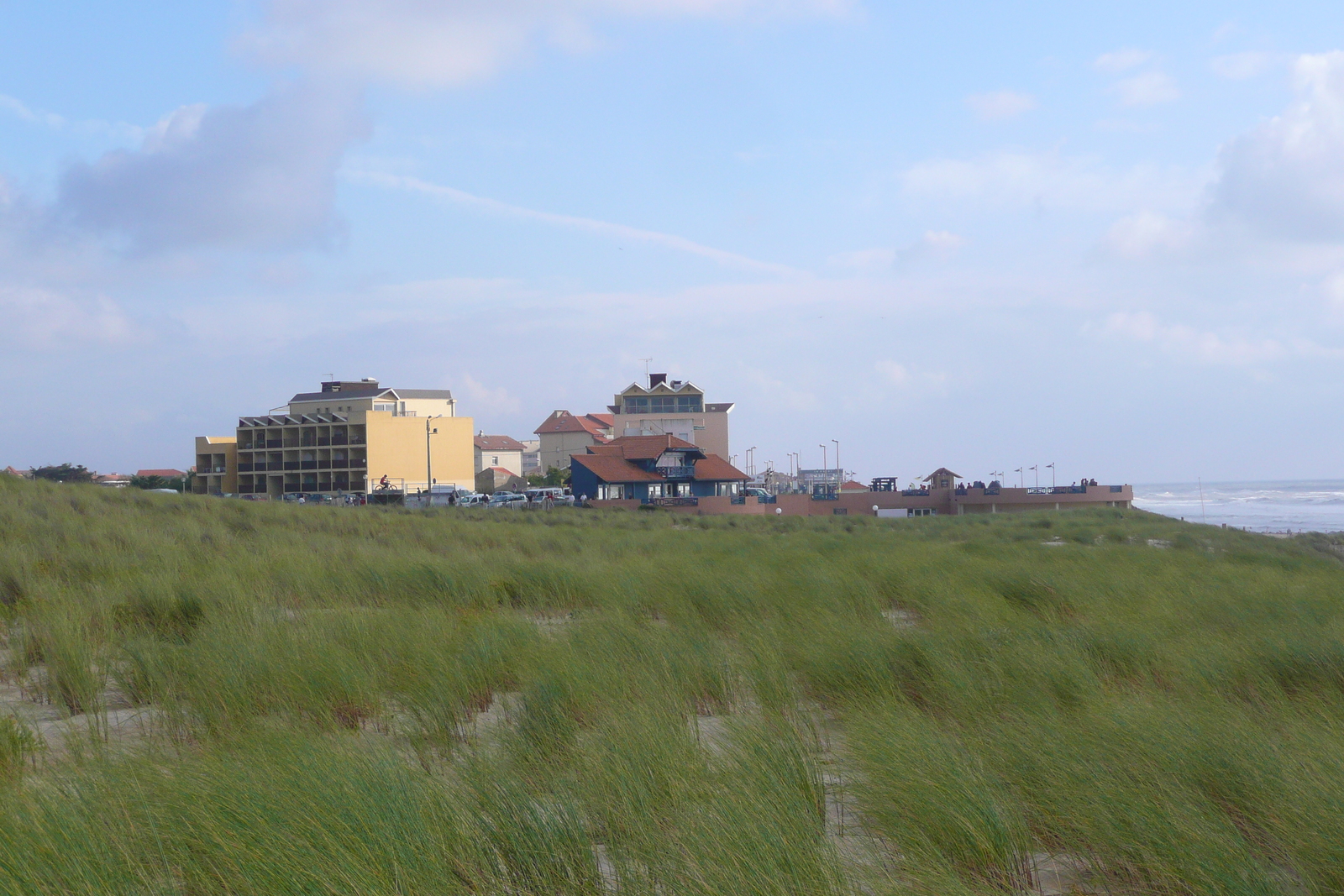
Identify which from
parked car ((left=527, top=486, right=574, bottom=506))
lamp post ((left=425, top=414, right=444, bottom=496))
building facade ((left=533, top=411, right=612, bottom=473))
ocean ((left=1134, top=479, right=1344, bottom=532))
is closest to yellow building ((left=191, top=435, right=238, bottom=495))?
lamp post ((left=425, top=414, right=444, bottom=496))

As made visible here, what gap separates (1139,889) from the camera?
133 inches

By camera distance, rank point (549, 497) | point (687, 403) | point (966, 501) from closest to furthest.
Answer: point (549, 497) → point (966, 501) → point (687, 403)

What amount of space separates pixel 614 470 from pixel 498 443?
9948 centimetres

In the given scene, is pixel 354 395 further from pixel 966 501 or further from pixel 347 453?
pixel 966 501

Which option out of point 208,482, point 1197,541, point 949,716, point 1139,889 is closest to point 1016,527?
point 1197,541

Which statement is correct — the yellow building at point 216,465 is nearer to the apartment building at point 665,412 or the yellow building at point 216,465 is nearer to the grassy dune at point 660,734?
the apartment building at point 665,412

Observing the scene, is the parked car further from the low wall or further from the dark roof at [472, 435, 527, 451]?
the dark roof at [472, 435, 527, 451]

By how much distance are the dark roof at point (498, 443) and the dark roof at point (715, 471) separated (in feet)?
304

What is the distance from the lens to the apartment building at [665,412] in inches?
2976

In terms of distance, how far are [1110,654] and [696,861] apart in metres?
4.99

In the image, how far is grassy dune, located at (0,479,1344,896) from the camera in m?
3.24

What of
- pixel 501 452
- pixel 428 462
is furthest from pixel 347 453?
pixel 501 452

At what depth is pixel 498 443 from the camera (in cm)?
15400

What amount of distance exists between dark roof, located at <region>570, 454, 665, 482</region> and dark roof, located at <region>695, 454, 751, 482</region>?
2862mm
